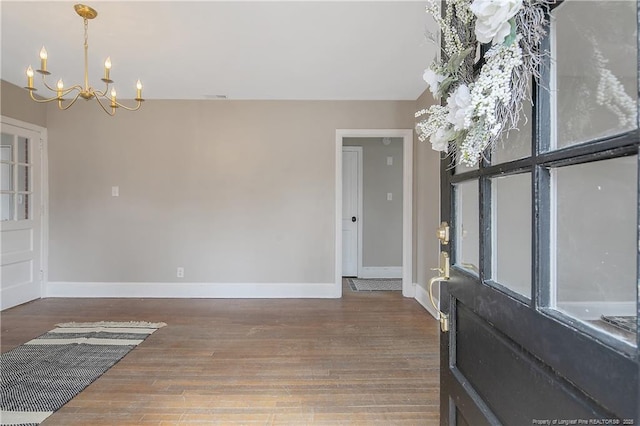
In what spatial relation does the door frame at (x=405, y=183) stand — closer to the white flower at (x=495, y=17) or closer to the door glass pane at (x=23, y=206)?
the white flower at (x=495, y=17)

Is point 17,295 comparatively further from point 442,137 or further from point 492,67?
point 492,67

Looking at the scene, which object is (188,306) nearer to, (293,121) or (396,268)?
(293,121)

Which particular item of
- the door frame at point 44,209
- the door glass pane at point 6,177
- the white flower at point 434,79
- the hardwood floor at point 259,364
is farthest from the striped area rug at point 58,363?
the white flower at point 434,79

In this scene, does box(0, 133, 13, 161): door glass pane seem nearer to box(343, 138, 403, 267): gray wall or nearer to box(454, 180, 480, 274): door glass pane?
box(343, 138, 403, 267): gray wall

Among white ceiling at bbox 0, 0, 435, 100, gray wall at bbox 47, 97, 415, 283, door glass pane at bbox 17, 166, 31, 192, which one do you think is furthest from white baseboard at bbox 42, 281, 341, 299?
white ceiling at bbox 0, 0, 435, 100

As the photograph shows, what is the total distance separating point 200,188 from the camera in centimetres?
399

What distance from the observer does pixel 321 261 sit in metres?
4.01

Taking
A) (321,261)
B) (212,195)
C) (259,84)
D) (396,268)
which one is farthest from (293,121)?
(396,268)

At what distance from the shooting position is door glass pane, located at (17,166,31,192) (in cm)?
370

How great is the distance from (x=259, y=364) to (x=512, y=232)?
2.07 metres

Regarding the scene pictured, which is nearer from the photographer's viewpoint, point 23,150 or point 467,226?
point 467,226

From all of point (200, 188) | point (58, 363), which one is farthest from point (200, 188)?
point (58, 363)

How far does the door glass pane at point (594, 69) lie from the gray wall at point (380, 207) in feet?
15.0

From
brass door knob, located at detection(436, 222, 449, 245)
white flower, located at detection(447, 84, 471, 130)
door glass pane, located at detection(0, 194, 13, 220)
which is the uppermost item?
white flower, located at detection(447, 84, 471, 130)
